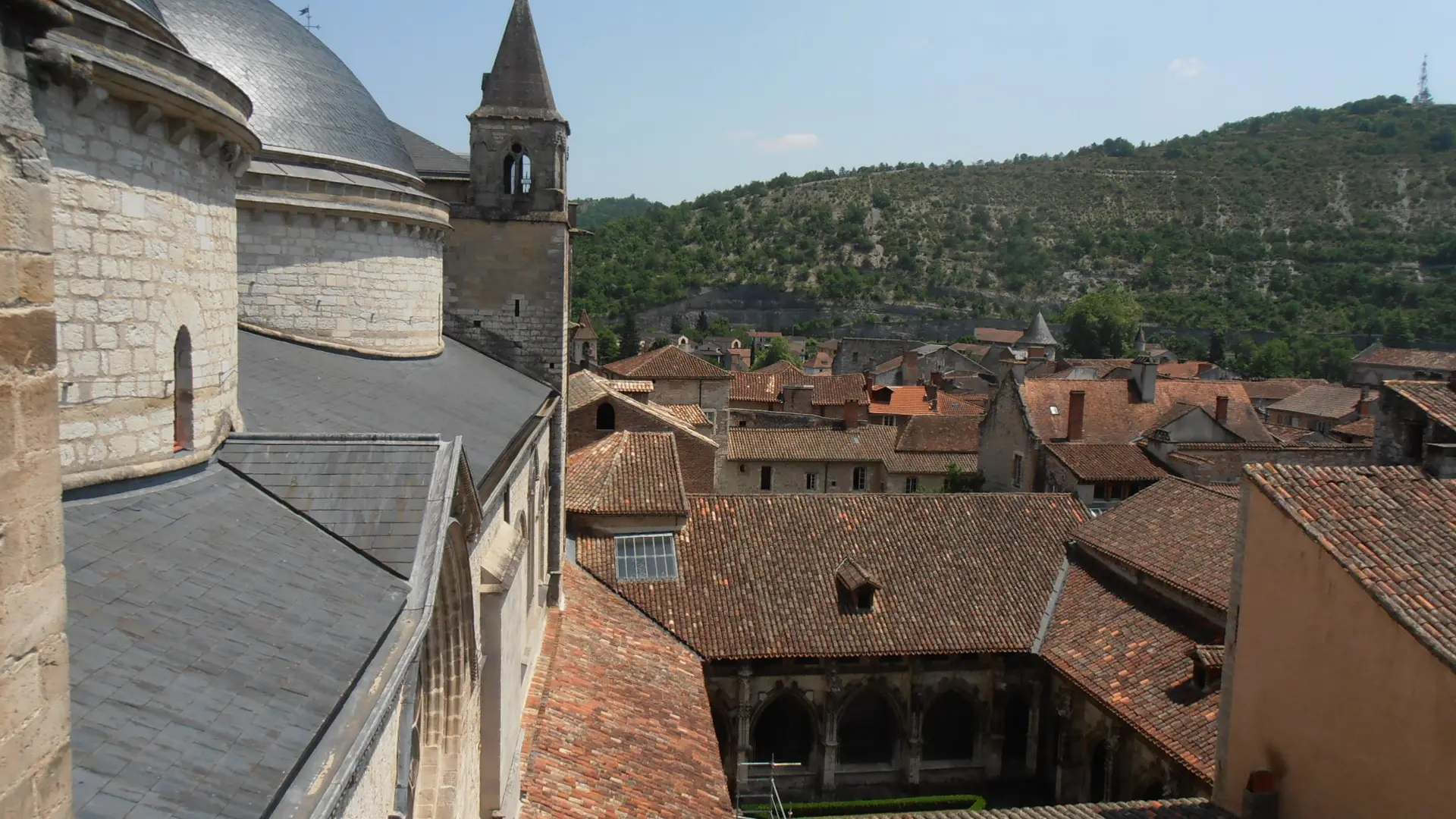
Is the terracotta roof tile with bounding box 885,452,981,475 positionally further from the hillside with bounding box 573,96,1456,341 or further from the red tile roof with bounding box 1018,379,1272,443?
the hillside with bounding box 573,96,1456,341

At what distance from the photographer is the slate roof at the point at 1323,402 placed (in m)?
64.9

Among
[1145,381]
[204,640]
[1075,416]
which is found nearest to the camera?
[204,640]

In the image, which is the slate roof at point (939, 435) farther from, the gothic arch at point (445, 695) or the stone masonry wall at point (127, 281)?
the stone masonry wall at point (127, 281)

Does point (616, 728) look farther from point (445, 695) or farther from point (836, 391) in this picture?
point (836, 391)

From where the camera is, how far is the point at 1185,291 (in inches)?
4749

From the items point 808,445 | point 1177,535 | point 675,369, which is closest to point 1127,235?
point 808,445

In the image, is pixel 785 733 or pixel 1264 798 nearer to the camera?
pixel 1264 798

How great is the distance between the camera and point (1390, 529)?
43.0 feet

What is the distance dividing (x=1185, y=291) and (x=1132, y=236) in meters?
15.3

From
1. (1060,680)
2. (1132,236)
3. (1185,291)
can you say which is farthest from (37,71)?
(1132,236)

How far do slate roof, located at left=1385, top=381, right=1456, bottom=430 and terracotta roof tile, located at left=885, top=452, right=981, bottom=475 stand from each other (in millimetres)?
31561

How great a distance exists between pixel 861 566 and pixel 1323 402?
57.1 meters

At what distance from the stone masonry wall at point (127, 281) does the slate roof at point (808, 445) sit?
40.1m

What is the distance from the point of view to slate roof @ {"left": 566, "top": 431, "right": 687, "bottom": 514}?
23266 millimetres
